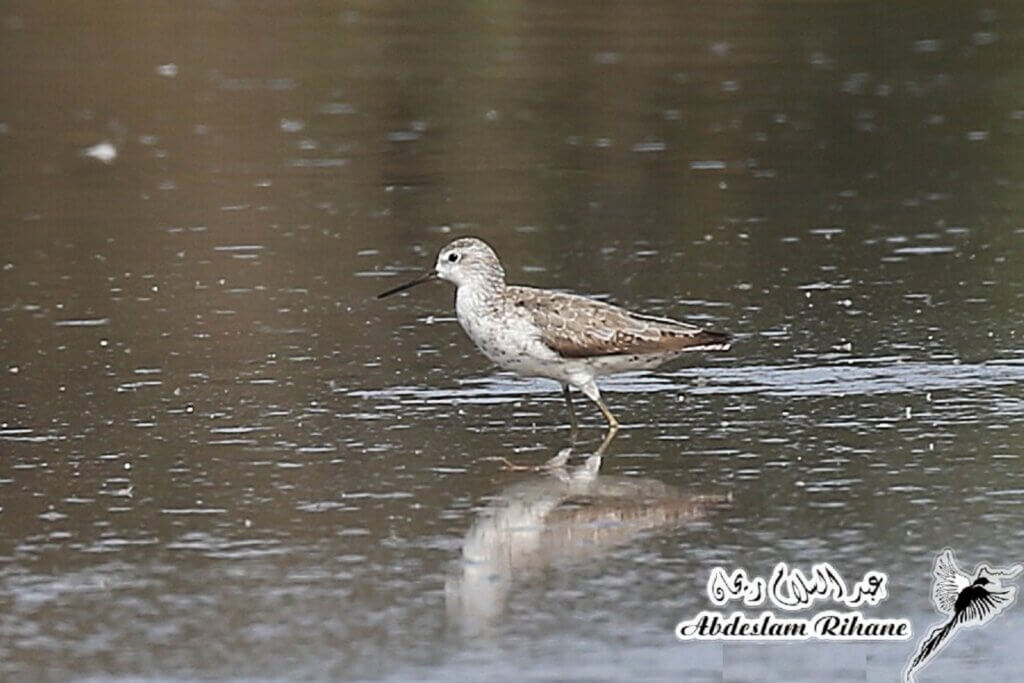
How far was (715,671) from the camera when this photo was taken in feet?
21.8

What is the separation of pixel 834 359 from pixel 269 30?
50.2 ft

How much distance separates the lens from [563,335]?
31.0 feet

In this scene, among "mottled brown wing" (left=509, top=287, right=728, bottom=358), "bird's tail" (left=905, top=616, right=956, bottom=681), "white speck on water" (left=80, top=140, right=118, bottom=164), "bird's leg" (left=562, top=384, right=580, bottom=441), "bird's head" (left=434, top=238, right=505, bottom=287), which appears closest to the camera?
"bird's tail" (left=905, top=616, right=956, bottom=681)

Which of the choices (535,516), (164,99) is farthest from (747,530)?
(164,99)

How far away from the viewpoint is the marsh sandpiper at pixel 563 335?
947 centimetres

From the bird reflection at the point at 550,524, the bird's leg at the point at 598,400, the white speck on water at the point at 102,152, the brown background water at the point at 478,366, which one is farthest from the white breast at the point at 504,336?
the white speck on water at the point at 102,152

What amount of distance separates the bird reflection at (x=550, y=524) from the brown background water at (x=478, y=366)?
0.07ft

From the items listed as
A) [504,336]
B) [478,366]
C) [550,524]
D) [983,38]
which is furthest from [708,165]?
[550,524]

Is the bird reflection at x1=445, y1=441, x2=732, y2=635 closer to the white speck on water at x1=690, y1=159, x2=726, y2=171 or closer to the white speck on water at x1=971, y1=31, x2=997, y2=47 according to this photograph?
the white speck on water at x1=690, y1=159, x2=726, y2=171

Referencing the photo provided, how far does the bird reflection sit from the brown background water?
0.07ft

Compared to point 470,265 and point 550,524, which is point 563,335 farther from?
Answer: point 550,524

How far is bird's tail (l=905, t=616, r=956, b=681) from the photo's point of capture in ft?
21.9

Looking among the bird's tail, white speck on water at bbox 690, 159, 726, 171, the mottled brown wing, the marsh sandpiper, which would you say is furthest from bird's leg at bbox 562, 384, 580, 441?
white speck on water at bbox 690, 159, 726, 171

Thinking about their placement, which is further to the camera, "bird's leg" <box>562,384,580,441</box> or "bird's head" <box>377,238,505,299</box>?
"bird's head" <box>377,238,505,299</box>
